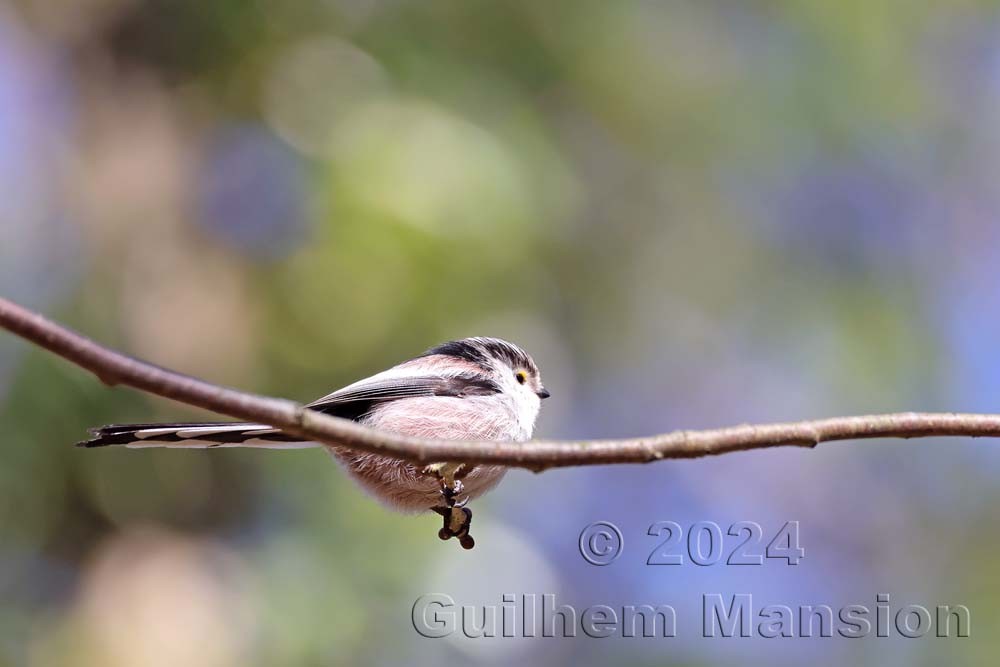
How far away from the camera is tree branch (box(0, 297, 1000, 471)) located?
160cm

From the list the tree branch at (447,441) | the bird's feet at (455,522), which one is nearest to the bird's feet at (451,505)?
the bird's feet at (455,522)

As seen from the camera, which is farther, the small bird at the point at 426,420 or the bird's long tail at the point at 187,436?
the small bird at the point at 426,420

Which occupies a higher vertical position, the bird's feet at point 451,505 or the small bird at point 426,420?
the small bird at point 426,420

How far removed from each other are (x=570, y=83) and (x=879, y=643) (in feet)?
18.3

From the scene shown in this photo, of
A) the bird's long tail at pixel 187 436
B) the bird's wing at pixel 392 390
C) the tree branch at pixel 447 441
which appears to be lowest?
the tree branch at pixel 447 441

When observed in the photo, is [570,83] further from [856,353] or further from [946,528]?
[946,528]

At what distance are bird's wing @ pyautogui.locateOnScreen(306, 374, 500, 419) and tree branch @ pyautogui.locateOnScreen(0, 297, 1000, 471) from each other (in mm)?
1592

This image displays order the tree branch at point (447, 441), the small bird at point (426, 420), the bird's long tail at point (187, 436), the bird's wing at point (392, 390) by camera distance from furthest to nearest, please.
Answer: the bird's wing at point (392, 390) < the small bird at point (426, 420) < the bird's long tail at point (187, 436) < the tree branch at point (447, 441)

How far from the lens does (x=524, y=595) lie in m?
6.02

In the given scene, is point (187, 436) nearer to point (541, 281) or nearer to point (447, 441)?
point (447, 441)

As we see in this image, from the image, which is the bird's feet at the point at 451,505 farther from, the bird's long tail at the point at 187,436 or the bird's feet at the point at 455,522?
the bird's long tail at the point at 187,436

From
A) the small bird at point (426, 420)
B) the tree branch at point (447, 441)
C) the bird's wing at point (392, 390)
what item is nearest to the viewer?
the tree branch at point (447, 441)

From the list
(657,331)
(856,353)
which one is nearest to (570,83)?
(657,331)

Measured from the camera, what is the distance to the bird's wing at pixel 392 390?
3.51 meters
